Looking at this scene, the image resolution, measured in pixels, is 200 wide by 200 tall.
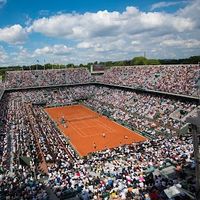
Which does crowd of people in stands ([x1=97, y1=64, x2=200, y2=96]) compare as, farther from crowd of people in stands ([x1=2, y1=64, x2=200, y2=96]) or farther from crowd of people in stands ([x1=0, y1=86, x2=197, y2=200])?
crowd of people in stands ([x1=0, y1=86, x2=197, y2=200])

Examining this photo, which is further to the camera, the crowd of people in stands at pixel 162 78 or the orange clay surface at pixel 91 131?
the crowd of people in stands at pixel 162 78

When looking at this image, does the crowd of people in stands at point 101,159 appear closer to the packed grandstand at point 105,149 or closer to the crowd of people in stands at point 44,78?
the packed grandstand at point 105,149

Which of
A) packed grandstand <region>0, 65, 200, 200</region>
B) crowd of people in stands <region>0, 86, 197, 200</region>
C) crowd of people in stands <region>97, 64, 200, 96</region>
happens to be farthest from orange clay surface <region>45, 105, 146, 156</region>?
crowd of people in stands <region>97, 64, 200, 96</region>

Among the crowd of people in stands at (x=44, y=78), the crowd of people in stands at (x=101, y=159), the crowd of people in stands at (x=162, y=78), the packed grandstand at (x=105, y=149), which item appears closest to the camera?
the crowd of people in stands at (x=101, y=159)

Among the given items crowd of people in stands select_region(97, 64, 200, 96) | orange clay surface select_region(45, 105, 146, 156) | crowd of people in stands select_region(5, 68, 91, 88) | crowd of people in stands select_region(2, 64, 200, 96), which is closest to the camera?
orange clay surface select_region(45, 105, 146, 156)

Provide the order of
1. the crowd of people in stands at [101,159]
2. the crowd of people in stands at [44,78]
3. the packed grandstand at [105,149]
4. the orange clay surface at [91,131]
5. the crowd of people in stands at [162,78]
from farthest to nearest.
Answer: the crowd of people in stands at [44,78] → the crowd of people in stands at [162,78] → the orange clay surface at [91,131] → the packed grandstand at [105,149] → the crowd of people in stands at [101,159]

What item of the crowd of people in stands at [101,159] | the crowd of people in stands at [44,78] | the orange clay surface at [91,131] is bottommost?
the orange clay surface at [91,131]

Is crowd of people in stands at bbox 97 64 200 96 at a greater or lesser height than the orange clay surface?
greater

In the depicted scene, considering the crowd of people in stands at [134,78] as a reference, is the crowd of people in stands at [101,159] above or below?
below

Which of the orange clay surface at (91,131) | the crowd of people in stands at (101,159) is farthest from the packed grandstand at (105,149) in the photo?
the orange clay surface at (91,131)
